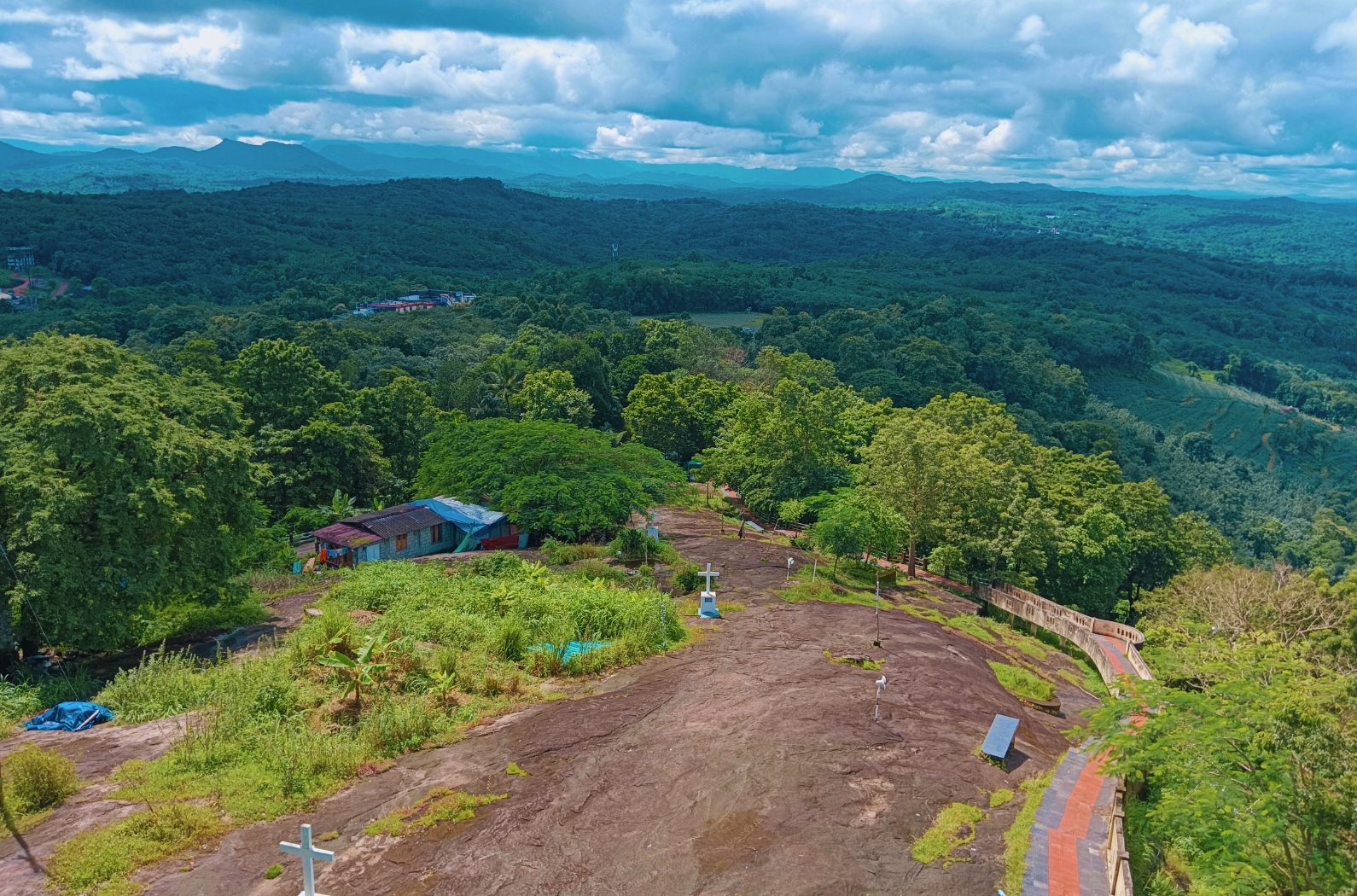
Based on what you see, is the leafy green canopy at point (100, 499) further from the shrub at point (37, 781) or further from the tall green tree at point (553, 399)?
the tall green tree at point (553, 399)

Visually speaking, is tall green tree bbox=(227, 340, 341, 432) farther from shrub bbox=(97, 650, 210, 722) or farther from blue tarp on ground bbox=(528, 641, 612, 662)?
blue tarp on ground bbox=(528, 641, 612, 662)

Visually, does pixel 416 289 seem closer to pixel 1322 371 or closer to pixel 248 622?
pixel 248 622

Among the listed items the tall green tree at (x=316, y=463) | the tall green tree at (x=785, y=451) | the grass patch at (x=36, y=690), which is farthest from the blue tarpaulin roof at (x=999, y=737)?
the tall green tree at (x=316, y=463)

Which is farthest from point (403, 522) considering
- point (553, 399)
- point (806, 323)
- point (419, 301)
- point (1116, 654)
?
point (419, 301)

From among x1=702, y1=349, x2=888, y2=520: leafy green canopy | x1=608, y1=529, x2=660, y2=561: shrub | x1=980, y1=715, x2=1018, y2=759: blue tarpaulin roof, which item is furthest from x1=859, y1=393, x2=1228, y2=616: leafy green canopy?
x1=980, y1=715, x2=1018, y2=759: blue tarpaulin roof

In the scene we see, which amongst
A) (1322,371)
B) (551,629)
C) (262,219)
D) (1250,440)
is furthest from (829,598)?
(262,219)

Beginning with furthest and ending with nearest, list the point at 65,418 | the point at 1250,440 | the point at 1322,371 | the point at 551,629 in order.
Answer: the point at 1322,371, the point at 1250,440, the point at 551,629, the point at 65,418
